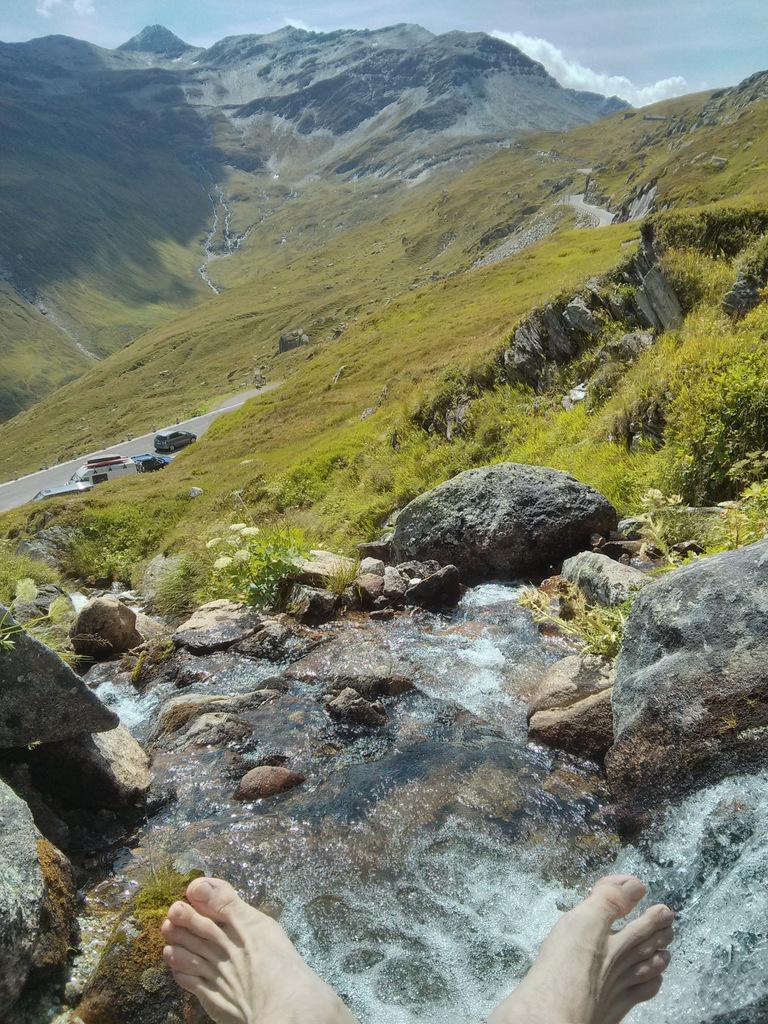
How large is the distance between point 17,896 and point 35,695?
2222mm

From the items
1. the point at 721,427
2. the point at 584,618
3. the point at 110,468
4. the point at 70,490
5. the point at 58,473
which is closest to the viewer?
the point at 584,618

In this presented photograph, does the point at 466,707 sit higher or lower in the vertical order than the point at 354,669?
lower

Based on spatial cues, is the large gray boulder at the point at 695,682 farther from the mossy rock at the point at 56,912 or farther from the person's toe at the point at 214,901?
the mossy rock at the point at 56,912

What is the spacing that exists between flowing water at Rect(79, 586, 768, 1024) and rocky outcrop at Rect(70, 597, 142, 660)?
5087 mm

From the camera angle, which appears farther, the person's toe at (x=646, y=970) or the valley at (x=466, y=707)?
the valley at (x=466, y=707)

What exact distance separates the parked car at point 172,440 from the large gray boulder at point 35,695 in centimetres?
7104

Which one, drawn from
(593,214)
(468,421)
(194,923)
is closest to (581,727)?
(194,923)

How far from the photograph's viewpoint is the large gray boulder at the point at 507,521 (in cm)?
1175

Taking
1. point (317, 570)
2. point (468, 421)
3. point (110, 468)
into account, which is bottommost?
point (317, 570)

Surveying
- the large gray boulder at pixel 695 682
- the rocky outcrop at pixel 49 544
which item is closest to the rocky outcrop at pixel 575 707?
the large gray boulder at pixel 695 682

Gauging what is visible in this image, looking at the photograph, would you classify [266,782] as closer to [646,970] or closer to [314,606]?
[646,970]

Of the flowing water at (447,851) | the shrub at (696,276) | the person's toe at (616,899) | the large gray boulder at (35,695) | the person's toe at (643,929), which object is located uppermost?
the shrub at (696,276)

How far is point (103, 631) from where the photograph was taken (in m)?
12.6

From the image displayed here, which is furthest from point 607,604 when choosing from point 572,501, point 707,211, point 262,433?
point 262,433
